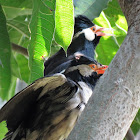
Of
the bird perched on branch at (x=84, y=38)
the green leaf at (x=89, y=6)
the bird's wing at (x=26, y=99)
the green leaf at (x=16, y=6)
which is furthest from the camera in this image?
the bird perched on branch at (x=84, y=38)

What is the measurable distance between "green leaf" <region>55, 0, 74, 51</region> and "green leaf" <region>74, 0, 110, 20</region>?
0.98ft


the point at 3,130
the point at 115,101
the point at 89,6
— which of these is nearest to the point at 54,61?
the point at 89,6

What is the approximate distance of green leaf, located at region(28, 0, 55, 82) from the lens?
1.05 metres

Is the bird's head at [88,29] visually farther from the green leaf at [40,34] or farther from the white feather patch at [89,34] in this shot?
the green leaf at [40,34]

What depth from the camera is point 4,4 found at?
1.58 m

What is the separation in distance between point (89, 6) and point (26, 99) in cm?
51

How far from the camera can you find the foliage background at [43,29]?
1051mm

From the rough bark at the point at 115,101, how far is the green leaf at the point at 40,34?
39cm

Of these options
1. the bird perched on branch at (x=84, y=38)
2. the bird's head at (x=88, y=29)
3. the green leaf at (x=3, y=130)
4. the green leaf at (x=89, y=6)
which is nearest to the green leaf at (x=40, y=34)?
the green leaf at (x=3, y=130)

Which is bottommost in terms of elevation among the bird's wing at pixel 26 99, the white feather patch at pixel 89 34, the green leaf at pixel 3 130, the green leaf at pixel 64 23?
the white feather patch at pixel 89 34

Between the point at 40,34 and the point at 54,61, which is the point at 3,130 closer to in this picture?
the point at 40,34

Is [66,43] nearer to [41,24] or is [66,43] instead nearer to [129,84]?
[41,24]

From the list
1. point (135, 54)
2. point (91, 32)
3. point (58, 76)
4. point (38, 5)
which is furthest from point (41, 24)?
point (91, 32)

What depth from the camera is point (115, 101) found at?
69 cm
